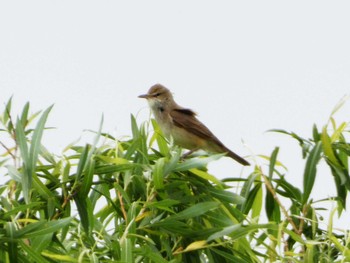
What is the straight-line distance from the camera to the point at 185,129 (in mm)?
7973

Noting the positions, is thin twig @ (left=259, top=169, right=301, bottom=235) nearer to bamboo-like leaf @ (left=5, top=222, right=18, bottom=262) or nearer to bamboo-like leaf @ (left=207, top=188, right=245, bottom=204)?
bamboo-like leaf @ (left=207, top=188, right=245, bottom=204)

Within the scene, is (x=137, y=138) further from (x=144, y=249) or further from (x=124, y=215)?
(x=144, y=249)

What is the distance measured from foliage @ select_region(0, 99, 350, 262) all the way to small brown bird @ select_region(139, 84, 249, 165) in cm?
315

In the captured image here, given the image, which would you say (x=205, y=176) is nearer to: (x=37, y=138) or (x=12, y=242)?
(x=37, y=138)

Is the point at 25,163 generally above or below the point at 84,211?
above

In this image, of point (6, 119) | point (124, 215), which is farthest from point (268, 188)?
point (6, 119)

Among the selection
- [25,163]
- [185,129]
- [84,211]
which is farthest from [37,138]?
[185,129]

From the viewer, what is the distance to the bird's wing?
7.90 m

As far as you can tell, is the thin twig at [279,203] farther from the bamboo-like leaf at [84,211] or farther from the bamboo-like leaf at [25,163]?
the bamboo-like leaf at [25,163]

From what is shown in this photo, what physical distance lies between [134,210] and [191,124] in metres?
4.08

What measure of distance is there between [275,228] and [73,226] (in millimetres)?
875

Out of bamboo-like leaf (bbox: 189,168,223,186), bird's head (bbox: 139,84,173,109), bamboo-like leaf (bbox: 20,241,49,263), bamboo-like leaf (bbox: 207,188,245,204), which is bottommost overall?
bamboo-like leaf (bbox: 20,241,49,263)

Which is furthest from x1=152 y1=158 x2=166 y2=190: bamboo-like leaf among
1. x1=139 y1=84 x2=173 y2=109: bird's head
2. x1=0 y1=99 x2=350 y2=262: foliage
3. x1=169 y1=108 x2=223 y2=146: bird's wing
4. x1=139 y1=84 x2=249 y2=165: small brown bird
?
x1=139 y1=84 x2=173 y2=109: bird's head

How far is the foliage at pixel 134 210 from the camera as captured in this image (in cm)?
381
